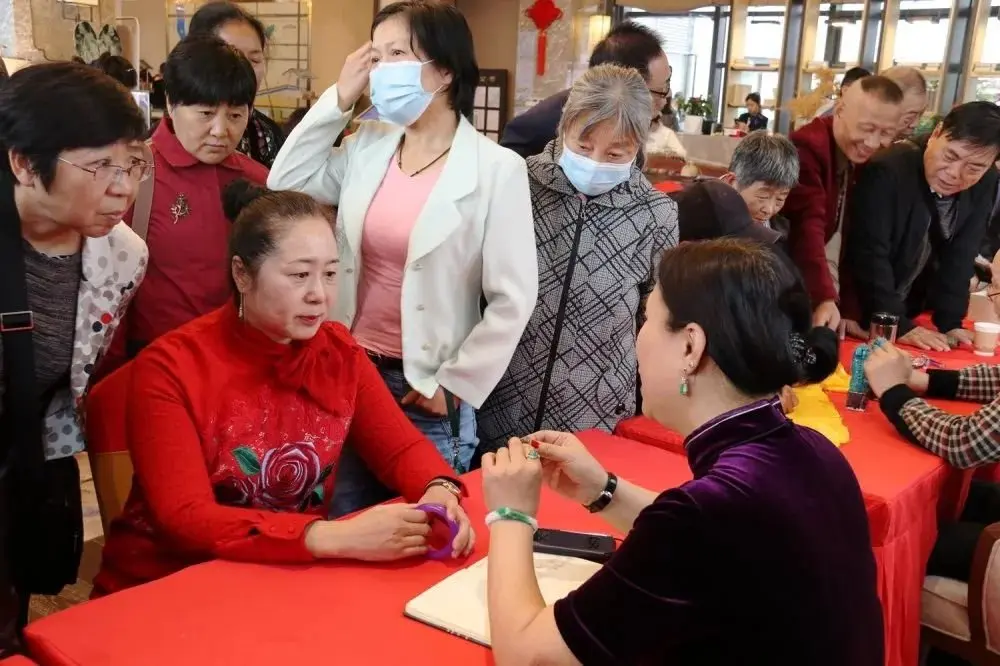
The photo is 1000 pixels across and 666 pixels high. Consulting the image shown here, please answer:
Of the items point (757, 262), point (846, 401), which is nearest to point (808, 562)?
point (757, 262)

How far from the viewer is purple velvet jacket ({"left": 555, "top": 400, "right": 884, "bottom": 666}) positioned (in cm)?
101

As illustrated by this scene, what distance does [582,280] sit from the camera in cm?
218

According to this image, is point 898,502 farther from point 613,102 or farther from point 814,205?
point 814,205

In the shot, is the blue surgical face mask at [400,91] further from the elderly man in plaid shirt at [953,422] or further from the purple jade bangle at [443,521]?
the elderly man in plaid shirt at [953,422]

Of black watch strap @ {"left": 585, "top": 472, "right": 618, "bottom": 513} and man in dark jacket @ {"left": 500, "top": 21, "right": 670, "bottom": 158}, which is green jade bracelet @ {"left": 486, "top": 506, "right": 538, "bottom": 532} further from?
man in dark jacket @ {"left": 500, "top": 21, "right": 670, "bottom": 158}

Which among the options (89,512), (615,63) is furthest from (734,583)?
(89,512)

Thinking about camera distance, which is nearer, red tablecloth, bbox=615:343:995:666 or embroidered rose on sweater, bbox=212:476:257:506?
embroidered rose on sweater, bbox=212:476:257:506

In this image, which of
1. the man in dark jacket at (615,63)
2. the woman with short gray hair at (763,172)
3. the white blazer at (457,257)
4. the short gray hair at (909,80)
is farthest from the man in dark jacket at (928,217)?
the white blazer at (457,257)

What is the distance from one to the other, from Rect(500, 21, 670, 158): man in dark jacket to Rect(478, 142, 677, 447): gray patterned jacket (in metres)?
0.58

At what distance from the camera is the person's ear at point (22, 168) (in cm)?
141

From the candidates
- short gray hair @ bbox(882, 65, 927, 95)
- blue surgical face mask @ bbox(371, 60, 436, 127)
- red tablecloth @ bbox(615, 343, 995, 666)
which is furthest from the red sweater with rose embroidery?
short gray hair @ bbox(882, 65, 927, 95)

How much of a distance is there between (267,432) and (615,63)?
172 centimetres

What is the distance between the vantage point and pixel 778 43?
7.90 metres

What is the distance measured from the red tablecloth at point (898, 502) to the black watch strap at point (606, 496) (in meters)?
0.48
